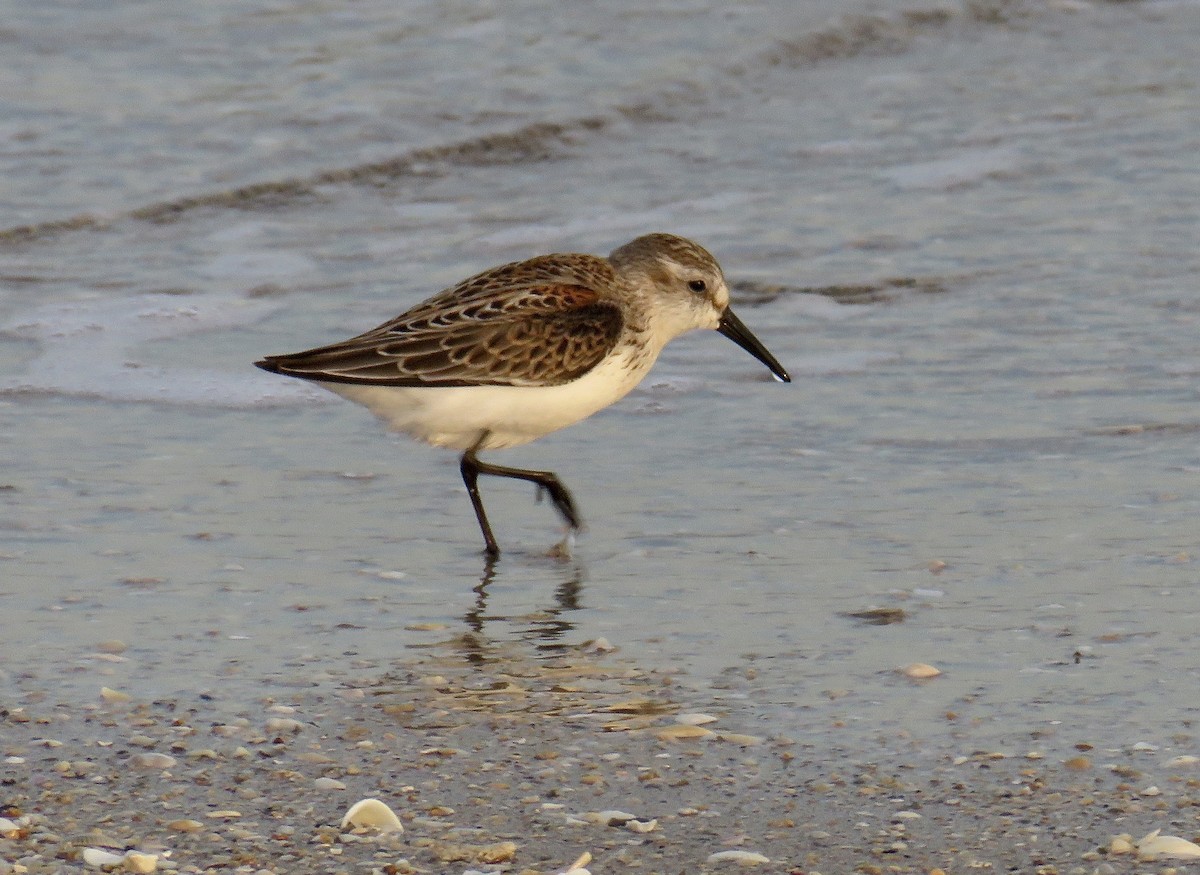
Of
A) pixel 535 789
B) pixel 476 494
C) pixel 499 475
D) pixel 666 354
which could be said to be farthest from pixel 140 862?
pixel 666 354

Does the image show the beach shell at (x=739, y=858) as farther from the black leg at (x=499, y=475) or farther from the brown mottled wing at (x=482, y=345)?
the brown mottled wing at (x=482, y=345)

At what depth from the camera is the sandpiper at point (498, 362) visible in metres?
5.41

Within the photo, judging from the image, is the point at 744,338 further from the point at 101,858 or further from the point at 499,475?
the point at 101,858

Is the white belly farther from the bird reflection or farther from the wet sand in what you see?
the wet sand

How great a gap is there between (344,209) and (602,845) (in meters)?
6.82

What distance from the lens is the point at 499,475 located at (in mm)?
5574

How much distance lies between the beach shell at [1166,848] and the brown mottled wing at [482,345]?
2566 mm

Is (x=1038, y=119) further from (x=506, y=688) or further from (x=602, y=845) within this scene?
(x=602, y=845)

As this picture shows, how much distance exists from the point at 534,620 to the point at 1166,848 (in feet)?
5.83

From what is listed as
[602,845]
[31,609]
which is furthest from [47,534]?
[602,845]

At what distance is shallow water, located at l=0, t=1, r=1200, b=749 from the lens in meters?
4.50

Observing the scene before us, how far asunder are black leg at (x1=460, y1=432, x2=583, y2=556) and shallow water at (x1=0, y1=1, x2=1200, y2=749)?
7cm

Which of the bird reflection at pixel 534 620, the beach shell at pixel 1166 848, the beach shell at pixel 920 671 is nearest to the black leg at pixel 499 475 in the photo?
the bird reflection at pixel 534 620

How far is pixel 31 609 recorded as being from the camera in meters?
4.64
